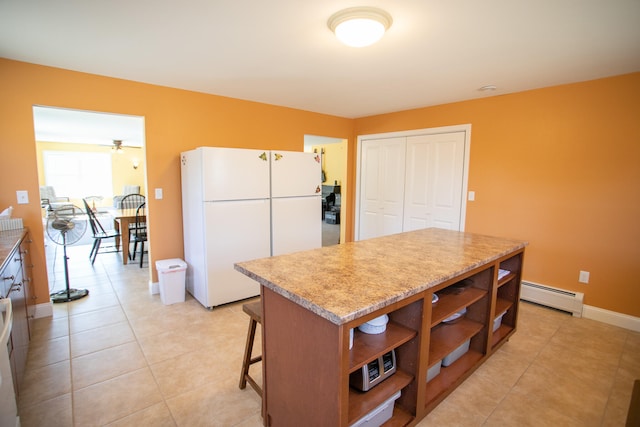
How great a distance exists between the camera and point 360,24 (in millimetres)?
1840

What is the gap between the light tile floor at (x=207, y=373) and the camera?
1.79 metres

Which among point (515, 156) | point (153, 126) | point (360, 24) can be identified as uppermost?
point (360, 24)

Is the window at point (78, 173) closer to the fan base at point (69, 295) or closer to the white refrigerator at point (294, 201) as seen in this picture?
the fan base at point (69, 295)

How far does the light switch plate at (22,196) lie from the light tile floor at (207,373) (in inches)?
43.2

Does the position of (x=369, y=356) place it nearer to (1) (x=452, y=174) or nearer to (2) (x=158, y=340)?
(2) (x=158, y=340)

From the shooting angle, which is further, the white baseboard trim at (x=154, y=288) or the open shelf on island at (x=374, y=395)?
the white baseboard trim at (x=154, y=288)

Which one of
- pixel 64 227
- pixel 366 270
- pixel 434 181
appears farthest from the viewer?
pixel 434 181

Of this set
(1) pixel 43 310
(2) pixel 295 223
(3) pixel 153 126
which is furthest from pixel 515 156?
(1) pixel 43 310

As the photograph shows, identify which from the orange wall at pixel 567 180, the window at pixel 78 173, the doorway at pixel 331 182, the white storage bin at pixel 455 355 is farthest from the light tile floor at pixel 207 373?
the window at pixel 78 173

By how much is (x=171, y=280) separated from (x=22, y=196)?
1.46 meters

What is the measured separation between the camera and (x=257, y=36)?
2.14m

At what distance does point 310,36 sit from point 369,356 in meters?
2.03

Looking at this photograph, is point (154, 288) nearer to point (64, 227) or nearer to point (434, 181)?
point (64, 227)

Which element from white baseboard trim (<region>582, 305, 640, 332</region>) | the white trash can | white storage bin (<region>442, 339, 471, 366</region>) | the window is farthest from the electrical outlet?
the window
